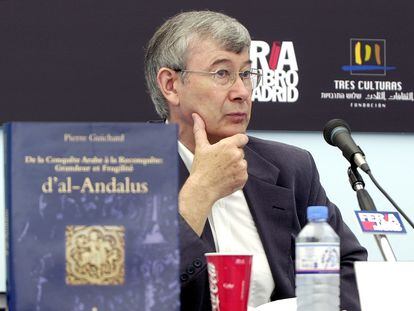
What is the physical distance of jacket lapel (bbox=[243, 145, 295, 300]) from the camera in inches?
83.5

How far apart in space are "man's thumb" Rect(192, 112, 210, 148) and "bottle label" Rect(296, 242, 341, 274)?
713 mm

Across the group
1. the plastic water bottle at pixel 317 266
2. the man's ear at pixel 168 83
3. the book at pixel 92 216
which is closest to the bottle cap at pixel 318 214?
the plastic water bottle at pixel 317 266

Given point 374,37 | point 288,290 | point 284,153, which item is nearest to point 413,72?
point 374,37

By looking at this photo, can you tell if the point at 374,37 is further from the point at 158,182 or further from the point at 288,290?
the point at 158,182

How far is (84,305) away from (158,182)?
0.20 m

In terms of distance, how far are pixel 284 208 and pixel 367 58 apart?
1.22 m

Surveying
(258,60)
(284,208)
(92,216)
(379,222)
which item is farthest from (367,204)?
(258,60)

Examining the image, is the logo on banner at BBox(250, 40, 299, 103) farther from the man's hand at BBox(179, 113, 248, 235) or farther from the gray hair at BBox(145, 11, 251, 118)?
the man's hand at BBox(179, 113, 248, 235)

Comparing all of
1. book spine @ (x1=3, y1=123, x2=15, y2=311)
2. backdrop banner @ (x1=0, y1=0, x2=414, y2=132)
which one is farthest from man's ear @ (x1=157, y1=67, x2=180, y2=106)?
book spine @ (x1=3, y1=123, x2=15, y2=311)

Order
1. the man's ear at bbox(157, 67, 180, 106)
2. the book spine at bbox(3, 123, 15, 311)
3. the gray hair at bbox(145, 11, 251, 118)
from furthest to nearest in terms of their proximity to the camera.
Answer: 1. the man's ear at bbox(157, 67, 180, 106)
2. the gray hair at bbox(145, 11, 251, 118)
3. the book spine at bbox(3, 123, 15, 311)

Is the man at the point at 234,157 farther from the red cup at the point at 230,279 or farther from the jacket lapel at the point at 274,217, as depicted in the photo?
the red cup at the point at 230,279

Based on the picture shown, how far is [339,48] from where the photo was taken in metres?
3.29

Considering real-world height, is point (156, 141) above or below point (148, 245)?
above

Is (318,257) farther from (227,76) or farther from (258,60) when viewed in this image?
(258,60)
